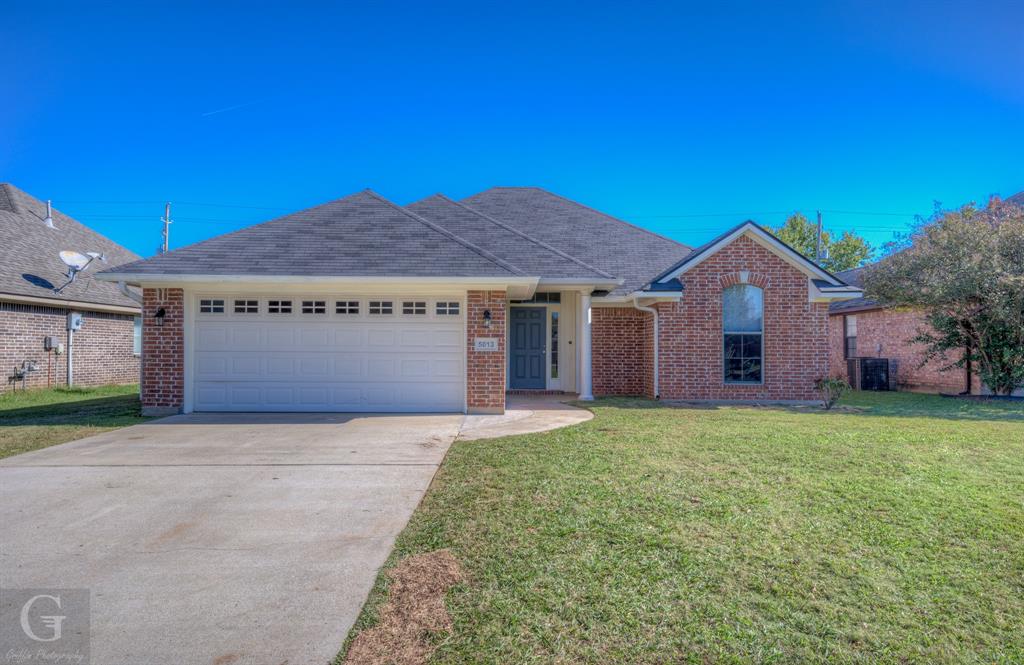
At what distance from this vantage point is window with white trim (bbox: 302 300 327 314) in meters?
9.97

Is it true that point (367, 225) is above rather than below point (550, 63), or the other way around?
below

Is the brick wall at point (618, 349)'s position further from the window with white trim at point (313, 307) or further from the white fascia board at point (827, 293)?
the window with white trim at point (313, 307)

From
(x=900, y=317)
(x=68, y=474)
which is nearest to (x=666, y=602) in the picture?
(x=68, y=474)

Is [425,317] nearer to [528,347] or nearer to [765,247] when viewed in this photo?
[528,347]

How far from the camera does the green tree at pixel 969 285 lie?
12.0 meters

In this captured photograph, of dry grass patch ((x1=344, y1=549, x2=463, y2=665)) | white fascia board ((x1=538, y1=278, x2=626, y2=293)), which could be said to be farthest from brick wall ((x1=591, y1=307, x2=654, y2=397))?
dry grass patch ((x1=344, y1=549, x2=463, y2=665))

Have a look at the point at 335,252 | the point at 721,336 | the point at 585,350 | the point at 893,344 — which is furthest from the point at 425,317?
the point at 893,344

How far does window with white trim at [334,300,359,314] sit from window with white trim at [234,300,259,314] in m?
1.51

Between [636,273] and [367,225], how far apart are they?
694 cm

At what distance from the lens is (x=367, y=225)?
11.0m

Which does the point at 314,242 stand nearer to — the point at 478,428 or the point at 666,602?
the point at 478,428

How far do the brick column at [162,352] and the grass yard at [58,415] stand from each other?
0.44 meters

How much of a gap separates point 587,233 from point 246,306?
9798mm

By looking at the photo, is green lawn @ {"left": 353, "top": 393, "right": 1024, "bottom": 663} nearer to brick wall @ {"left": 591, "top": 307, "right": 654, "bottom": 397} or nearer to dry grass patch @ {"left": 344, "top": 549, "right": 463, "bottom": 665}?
dry grass patch @ {"left": 344, "top": 549, "right": 463, "bottom": 665}
